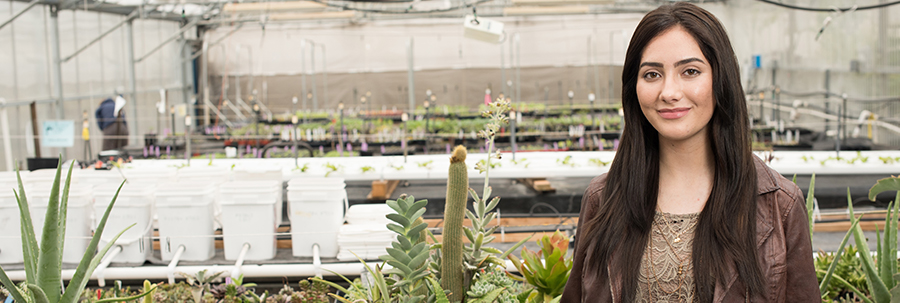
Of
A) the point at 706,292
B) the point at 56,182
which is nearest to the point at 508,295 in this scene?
the point at 706,292

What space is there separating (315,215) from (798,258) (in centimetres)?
194

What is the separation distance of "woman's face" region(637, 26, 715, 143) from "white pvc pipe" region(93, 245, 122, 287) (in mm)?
2193

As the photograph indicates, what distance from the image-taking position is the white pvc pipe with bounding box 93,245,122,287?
2.42 m

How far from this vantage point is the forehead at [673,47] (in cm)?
93

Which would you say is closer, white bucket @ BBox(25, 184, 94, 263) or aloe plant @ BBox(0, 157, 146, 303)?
aloe plant @ BBox(0, 157, 146, 303)

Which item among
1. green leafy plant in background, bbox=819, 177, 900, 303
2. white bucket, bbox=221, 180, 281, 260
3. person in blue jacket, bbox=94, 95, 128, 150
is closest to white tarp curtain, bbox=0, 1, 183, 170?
person in blue jacket, bbox=94, 95, 128, 150

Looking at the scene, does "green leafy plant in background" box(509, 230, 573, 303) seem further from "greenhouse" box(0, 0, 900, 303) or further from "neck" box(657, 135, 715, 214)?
"neck" box(657, 135, 715, 214)

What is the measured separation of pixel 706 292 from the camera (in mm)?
971

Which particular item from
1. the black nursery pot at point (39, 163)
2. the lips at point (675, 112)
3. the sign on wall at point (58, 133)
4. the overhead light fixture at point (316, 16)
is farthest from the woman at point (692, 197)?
the overhead light fixture at point (316, 16)

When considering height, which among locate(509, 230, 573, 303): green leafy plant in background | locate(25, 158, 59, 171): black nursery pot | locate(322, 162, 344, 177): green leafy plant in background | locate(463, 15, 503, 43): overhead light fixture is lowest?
locate(509, 230, 573, 303): green leafy plant in background

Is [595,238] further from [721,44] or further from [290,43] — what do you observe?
[290,43]

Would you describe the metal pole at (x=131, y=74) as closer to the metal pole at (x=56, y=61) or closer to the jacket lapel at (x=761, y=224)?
the metal pole at (x=56, y=61)

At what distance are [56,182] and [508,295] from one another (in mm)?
819

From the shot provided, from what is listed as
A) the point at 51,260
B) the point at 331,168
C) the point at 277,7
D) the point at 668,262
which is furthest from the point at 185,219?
the point at 277,7
